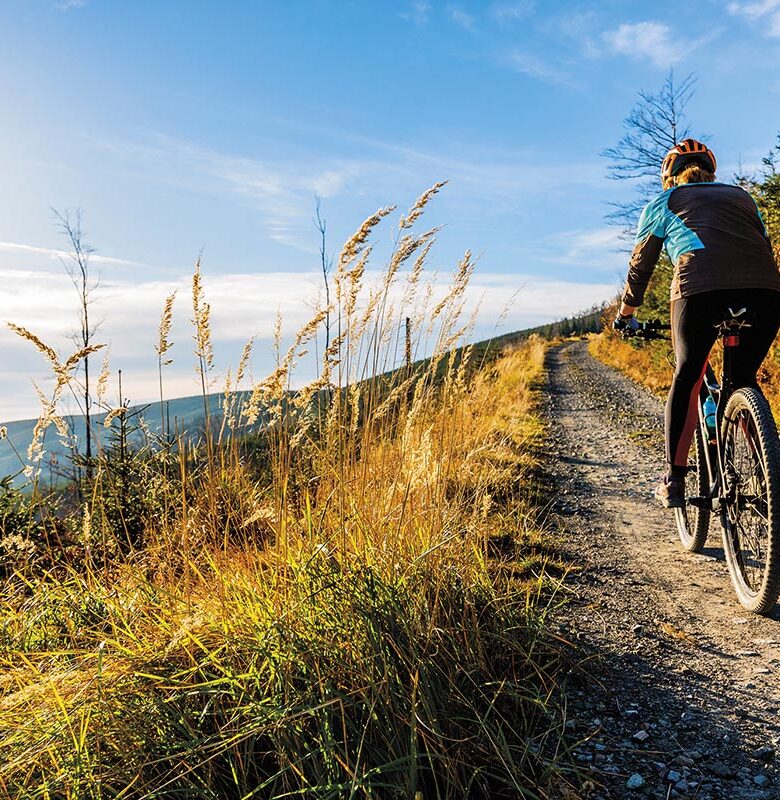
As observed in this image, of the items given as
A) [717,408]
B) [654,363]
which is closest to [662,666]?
[717,408]

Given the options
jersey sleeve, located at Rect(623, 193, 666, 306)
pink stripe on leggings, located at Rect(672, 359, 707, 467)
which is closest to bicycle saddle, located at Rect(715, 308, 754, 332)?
pink stripe on leggings, located at Rect(672, 359, 707, 467)

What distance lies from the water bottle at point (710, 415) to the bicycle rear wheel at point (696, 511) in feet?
0.30

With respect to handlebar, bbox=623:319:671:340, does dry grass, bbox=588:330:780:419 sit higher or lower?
lower

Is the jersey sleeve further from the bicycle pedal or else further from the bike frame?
the bicycle pedal

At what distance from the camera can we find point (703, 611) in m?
3.06

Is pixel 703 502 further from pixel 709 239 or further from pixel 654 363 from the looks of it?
pixel 654 363

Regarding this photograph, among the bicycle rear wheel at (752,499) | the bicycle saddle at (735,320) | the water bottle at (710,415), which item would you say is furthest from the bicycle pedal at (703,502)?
the bicycle saddle at (735,320)

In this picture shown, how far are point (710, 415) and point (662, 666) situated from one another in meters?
1.50

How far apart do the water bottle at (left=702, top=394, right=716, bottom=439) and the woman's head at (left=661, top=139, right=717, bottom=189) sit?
1.23m

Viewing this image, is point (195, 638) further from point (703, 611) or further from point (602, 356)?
point (602, 356)

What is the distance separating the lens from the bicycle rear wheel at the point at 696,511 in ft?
11.7

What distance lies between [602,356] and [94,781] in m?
23.4

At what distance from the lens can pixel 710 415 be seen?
3426mm

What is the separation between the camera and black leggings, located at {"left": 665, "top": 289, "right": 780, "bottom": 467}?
303 cm
